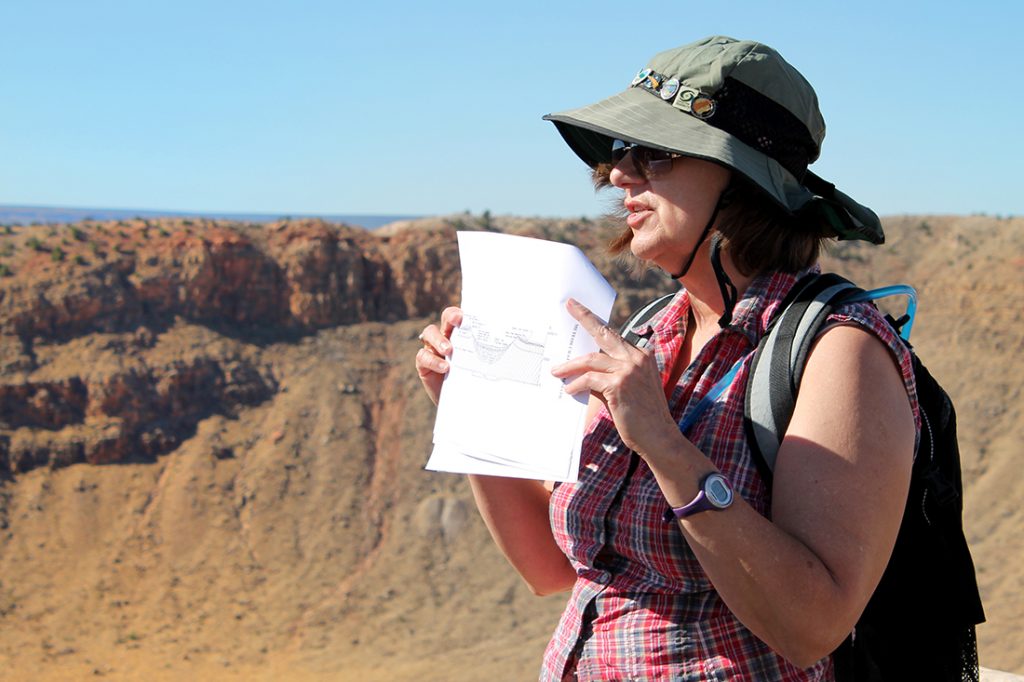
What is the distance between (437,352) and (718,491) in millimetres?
851

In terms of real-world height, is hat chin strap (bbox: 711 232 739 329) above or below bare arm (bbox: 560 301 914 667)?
above

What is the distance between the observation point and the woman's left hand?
72.0 inches

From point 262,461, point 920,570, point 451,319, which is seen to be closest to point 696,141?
point 451,319

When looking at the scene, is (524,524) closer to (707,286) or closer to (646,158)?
(707,286)

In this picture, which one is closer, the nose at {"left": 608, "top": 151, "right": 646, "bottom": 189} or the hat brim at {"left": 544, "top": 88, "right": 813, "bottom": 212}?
the hat brim at {"left": 544, "top": 88, "right": 813, "bottom": 212}

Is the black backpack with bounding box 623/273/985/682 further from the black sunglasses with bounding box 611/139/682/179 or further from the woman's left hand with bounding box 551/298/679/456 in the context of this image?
the black sunglasses with bounding box 611/139/682/179

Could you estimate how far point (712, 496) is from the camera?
1779 millimetres

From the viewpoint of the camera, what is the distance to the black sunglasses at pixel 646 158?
2.15 metres

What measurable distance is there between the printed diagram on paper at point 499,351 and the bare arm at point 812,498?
0.29 m

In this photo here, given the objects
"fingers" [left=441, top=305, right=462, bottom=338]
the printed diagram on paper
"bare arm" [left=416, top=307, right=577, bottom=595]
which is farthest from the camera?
"bare arm" [left=416, top=307, right=577, bottom=595]

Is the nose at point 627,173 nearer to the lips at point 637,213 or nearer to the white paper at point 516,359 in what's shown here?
the lips at point 637,213

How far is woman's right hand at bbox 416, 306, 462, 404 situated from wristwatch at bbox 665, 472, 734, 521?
2.45ft

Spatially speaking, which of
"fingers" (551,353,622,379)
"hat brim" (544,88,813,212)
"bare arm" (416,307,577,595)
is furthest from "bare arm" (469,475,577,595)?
"hat brim" (544,88,813,212)

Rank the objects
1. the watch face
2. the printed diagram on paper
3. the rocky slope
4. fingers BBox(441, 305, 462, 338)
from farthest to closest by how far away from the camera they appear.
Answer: the rocky slope
fingers BBox(441, 305, 462, 338)
the printed diagram on paper
the watch face
